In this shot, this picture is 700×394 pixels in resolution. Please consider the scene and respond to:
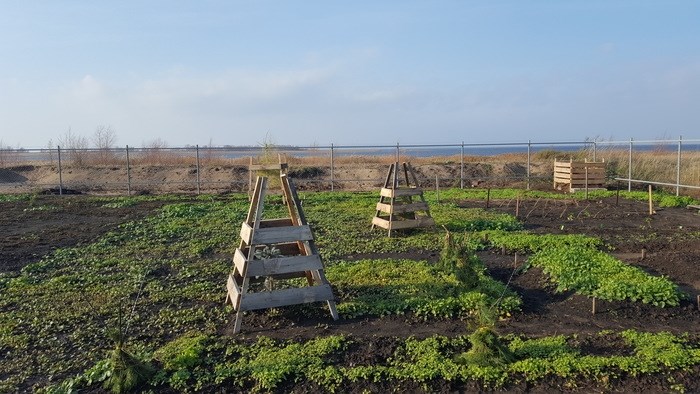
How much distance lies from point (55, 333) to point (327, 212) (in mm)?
9423

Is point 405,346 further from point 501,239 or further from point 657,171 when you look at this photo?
point 657,171

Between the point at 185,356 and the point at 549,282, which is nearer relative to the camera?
the point at 185,356

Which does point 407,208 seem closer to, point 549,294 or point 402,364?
point 549,294

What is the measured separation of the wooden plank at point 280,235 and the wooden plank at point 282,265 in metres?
0.21

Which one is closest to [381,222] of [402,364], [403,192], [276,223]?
[403,192]

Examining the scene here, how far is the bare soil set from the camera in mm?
5191

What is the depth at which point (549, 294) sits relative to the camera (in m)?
7.11

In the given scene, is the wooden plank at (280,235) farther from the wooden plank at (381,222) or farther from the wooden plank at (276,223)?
the wooden plank at (381,222)

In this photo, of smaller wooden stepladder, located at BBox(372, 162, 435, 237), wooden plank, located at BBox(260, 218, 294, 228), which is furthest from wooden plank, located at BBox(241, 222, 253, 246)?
smaller wooden stepladder, located at BBox(372, 162, 435, 237)

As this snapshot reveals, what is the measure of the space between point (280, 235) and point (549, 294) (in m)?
3.50

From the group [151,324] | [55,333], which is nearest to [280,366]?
[151,324]

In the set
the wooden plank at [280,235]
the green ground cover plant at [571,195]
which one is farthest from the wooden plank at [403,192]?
the green ground cover plant at [571,195]

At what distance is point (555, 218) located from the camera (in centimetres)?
1342

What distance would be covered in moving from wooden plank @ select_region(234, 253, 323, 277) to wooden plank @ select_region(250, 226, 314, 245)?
0.68 feet
